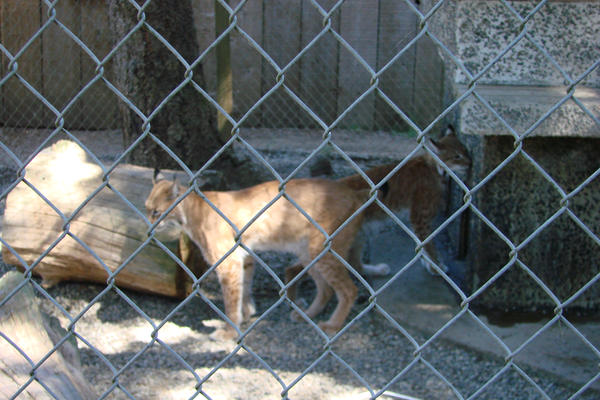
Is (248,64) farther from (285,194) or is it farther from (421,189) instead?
(285,194)

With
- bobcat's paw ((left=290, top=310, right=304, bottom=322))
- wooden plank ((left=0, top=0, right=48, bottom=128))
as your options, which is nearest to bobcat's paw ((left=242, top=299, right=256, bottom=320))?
bobcat's paw ((left=290, top=310, right=304, bottom=322))

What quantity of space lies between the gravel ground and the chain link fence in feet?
0.04

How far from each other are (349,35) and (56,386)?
5.62 m

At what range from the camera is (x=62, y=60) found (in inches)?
293

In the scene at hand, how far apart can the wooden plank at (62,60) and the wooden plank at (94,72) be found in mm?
63

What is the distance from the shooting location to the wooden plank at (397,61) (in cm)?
723

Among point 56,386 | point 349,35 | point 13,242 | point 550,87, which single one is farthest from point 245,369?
point 349,35

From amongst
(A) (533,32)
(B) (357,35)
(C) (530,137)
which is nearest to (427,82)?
(B) (357,35)

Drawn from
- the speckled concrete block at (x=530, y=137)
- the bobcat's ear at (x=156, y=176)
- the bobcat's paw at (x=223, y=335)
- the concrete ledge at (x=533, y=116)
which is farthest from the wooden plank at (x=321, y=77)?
the concrete ledge at (x=533, y=116)

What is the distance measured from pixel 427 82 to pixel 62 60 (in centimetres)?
387

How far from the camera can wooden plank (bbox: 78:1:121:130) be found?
730 centimetres

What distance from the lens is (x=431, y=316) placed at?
4.49 m

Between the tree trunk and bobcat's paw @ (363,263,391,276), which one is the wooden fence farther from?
bobcat's paw @ (363,263,391,276)

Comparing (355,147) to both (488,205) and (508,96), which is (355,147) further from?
(508,96)
